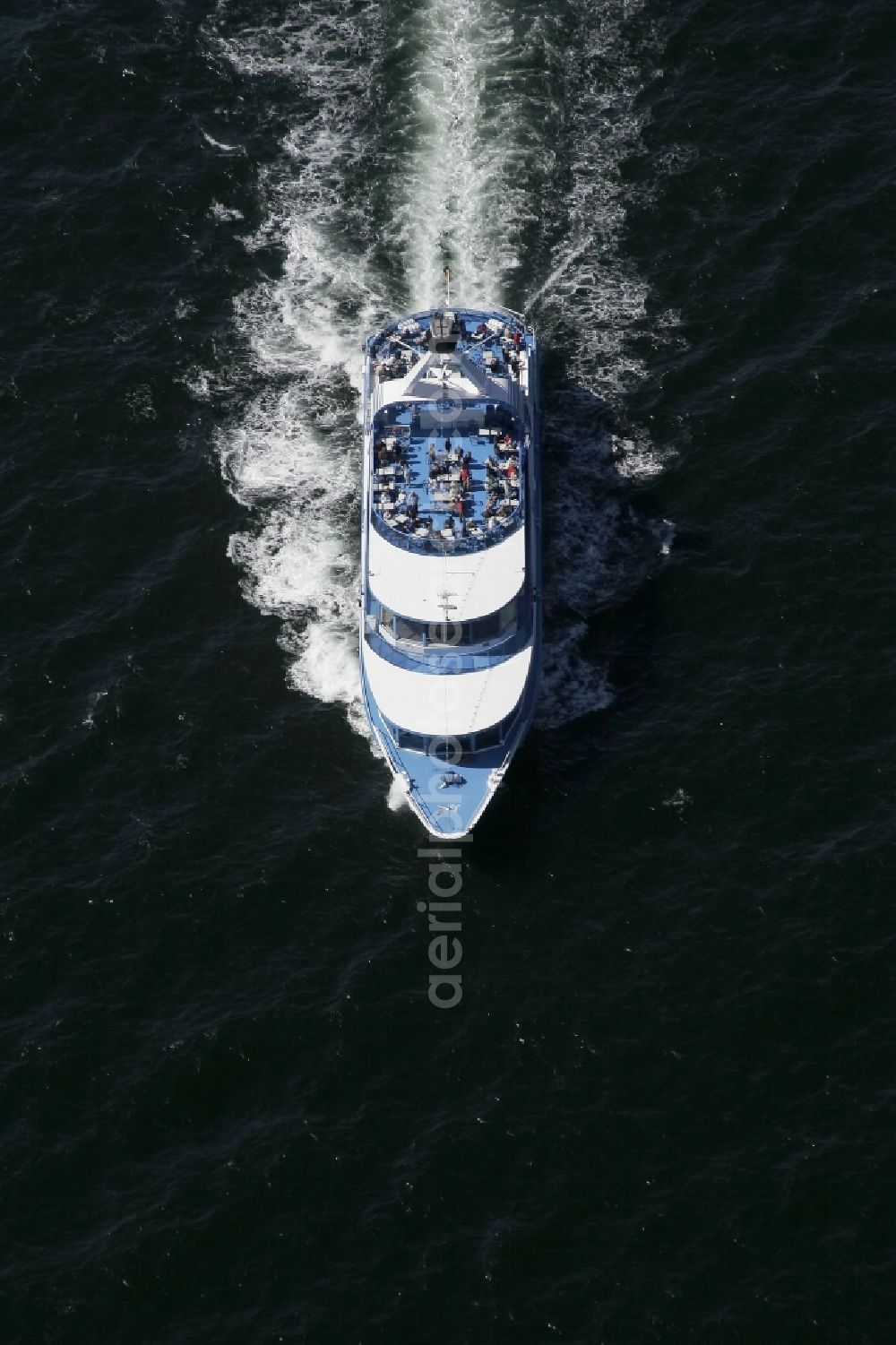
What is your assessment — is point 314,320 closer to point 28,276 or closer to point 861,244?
point 28,276

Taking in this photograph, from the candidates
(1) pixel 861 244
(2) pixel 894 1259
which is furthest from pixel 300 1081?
(1) pixel 861 244

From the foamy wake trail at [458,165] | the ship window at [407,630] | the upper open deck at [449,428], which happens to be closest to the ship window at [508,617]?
the upper open deck at [449,428]

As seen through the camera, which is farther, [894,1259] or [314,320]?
[314,320]

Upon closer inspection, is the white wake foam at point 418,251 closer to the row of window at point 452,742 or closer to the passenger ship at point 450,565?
the passenger ship at point 450,565

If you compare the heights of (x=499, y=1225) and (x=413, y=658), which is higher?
(x=413, y=658)

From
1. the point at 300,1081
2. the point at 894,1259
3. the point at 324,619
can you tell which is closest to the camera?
the point at 894,1259

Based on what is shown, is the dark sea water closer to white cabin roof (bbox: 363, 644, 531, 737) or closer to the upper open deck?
white cabin roof (bbox: 363, 644, 531, 737)

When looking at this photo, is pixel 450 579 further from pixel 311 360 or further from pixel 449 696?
pixel 311 360

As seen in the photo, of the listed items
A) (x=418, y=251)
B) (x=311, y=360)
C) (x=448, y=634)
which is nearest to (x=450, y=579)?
(x=448, y=634)
